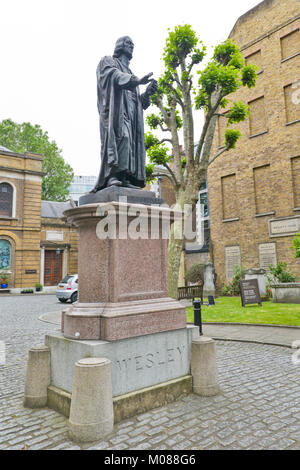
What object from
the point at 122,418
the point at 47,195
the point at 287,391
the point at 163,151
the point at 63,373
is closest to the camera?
the point at 122,418

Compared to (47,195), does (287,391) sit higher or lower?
lower

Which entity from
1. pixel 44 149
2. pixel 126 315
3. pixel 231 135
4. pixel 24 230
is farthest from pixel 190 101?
pixel 44 149

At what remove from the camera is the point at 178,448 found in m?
2.66

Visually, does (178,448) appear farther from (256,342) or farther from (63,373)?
(256,342)

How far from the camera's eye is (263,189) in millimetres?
17516

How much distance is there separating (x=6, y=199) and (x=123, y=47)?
23.9 m

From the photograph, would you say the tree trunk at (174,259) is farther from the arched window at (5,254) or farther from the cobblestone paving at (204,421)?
the arched window at (5,254)

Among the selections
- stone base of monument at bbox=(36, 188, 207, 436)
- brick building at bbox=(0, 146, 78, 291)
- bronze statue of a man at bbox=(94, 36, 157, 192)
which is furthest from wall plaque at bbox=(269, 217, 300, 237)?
brick building at bbox=(0, 146, 78, 291)

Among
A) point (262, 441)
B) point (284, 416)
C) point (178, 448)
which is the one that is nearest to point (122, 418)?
point (178, 448)

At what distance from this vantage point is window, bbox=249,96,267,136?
17.9m

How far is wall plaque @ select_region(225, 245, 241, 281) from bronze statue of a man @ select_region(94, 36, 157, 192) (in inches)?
585

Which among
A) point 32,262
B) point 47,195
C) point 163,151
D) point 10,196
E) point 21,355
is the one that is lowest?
point 21,355

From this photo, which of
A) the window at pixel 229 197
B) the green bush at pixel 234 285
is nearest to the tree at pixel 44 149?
the window at pixel 229 197

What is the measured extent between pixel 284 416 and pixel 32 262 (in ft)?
82.8
